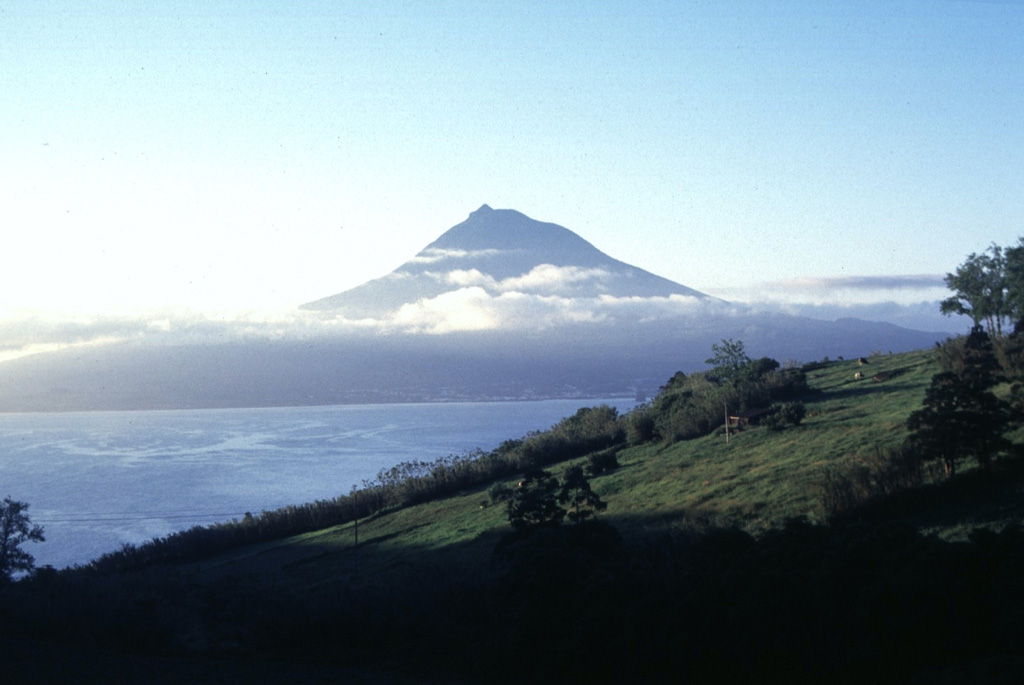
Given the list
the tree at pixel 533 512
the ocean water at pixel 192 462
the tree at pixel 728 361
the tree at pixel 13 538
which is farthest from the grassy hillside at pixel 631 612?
the tree at pixel 728 361

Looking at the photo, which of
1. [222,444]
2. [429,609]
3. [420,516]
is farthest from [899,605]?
[222,444]

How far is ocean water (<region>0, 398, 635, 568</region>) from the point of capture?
4802 cm

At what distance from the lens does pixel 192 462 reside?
75.5 m

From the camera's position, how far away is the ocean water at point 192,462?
4802 centimetres

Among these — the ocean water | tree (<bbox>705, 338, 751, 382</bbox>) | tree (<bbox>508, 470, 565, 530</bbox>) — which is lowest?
the ocean water

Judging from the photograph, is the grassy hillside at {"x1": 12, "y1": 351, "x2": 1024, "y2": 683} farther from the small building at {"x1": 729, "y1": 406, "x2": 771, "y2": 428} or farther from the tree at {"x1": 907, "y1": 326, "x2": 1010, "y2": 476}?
the small building at {"x1": 729, "y1": 406, "x2": 771, "y2": 428}

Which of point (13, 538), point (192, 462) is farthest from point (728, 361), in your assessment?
point (192, 462)

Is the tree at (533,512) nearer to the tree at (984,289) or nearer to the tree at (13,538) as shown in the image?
the tree at (13,538)

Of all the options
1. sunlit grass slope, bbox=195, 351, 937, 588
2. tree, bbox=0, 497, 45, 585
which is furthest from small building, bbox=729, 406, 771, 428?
tree, bbox=0, 497, 45, 585

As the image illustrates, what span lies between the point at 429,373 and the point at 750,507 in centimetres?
17477

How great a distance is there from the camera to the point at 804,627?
9.14m

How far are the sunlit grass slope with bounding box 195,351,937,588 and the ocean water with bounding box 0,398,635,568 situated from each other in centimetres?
1389

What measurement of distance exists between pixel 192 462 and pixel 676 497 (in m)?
60.6

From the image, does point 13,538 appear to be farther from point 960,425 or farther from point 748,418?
point 748,418
